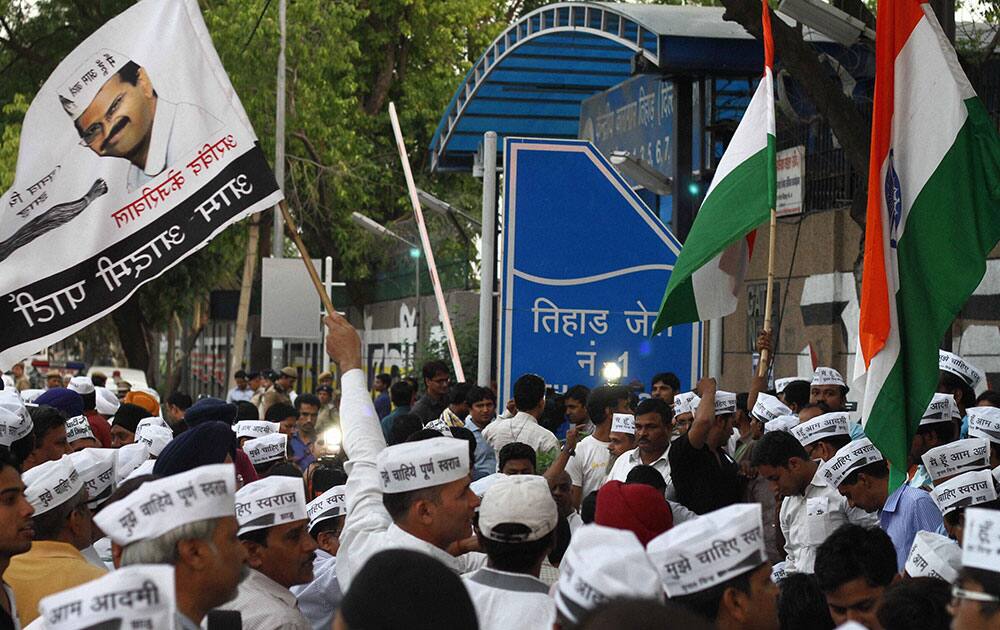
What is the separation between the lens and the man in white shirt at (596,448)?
9312 millimetres

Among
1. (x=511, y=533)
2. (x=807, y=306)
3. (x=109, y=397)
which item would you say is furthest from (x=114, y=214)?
(x=807, y=306)

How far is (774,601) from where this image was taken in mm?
3799

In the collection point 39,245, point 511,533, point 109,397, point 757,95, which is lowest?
point 109,397

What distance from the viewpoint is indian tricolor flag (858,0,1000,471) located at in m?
7.02

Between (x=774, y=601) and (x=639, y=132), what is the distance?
598 inches

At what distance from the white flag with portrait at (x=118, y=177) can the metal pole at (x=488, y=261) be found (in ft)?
22.6

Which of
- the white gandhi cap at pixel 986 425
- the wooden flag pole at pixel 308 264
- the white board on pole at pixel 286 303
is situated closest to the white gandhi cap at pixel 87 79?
the wooden flag pole at pixel 308 264

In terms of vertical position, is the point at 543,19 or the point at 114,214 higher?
the point at 543,19

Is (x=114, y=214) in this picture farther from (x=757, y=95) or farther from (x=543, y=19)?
(x=543, y=19)

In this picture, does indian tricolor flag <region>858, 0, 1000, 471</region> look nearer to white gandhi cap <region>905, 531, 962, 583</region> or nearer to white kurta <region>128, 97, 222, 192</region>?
white gandhi cap <region>905, 531, 962, 583</region>

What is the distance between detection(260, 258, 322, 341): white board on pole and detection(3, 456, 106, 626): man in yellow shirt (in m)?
12.7

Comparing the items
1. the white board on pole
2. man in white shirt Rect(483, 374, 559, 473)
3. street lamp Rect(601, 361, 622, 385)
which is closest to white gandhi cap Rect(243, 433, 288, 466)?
man in white shirt Rect(483, 374, 559, 473)

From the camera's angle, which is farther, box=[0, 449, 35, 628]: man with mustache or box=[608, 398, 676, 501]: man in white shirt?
box=[608, 398, 676, 501]: man in white shirt

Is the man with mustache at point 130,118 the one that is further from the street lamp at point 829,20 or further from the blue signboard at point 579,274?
the street lamp at point 829,20
